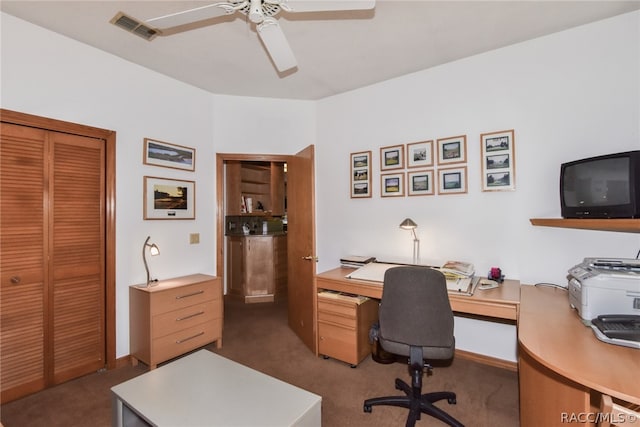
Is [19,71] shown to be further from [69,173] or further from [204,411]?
[204,411]

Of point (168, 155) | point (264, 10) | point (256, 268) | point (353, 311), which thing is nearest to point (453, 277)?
point (353, 311)

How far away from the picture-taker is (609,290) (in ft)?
4.89

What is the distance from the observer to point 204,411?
134cm

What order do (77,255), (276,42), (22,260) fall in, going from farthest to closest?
(77,255), (22,260), (276,42)

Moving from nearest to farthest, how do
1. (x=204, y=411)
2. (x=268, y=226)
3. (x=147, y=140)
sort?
(x=204, y=411) < (x=147, y=140) < (x=268, y=226)

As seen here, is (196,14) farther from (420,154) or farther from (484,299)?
(484,299)

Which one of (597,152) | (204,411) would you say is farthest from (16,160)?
(597,152)

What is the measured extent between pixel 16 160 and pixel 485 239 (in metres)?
3.69

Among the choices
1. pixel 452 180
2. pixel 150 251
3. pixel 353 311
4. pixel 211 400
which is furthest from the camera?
pixel 150 251

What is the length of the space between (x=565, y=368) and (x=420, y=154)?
2132 millimetres

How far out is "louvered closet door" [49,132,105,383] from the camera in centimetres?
233

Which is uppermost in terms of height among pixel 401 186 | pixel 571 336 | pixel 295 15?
pixel 295 15

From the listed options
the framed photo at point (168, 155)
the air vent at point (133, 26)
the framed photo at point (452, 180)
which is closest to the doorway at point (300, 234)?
the framed photo at point (168, 155)

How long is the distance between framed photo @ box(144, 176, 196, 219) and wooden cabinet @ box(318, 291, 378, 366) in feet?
5.58
